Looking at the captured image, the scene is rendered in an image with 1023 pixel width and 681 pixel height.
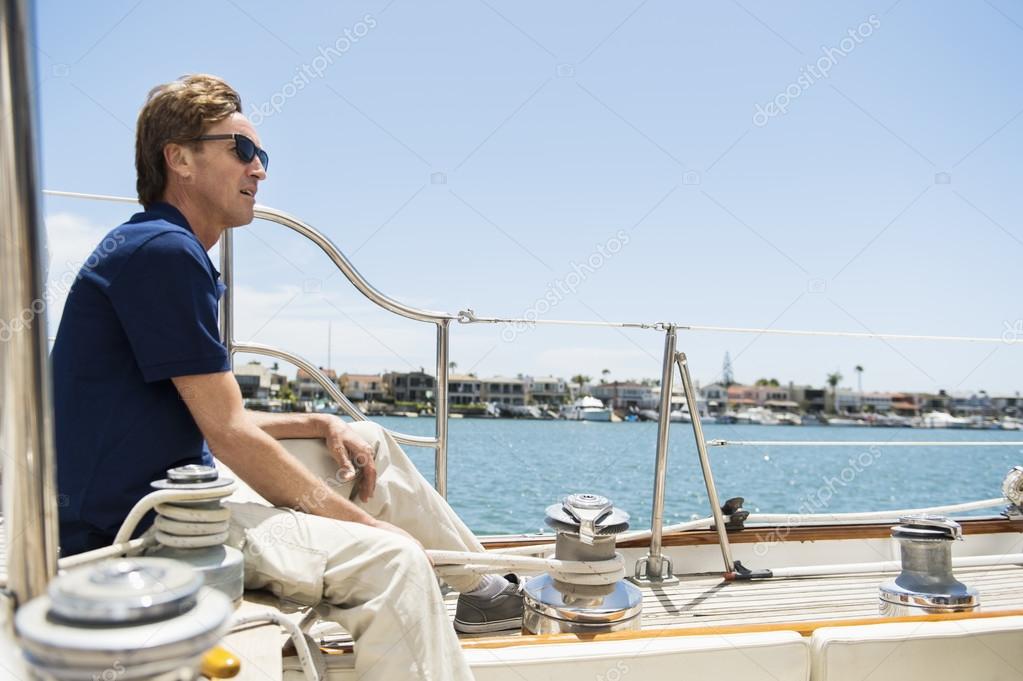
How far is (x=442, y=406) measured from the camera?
84.9 inches

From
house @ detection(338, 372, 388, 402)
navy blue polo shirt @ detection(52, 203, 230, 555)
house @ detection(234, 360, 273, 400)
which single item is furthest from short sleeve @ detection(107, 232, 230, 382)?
house @ detection(338, 372, 388, 402)

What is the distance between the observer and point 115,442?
1.16 m

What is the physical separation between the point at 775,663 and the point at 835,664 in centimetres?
12

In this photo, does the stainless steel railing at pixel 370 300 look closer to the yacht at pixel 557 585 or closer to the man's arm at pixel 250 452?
the yacht at pixel 557 585

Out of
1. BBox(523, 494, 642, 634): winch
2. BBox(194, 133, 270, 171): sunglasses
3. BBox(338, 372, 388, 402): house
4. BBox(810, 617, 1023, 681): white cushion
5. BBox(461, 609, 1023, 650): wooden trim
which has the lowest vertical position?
BBox(810, 617, 1023, 681): white cushion

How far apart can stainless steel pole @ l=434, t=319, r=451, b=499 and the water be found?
0.48 feet

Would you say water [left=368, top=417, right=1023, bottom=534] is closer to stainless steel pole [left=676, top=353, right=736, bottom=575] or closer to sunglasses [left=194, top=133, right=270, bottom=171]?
stainless steel pole [left=676, top=353, right=736, bottom=575]

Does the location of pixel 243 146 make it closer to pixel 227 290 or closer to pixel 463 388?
pixel 227 290

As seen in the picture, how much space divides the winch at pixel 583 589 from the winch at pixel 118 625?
3.44 ft

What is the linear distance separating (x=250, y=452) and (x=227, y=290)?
0.79 m

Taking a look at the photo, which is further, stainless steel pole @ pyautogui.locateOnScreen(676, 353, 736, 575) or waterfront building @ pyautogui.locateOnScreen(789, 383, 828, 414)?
waterfront building @ pyautogui.locateOnScreen(789, 383, 828, 414)

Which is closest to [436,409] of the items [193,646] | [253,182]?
[253,182]

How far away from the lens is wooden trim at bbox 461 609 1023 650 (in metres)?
1.34

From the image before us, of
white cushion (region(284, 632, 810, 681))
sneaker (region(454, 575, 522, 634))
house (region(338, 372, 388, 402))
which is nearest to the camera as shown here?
white cushion (region(284, 632, 810, 681))
